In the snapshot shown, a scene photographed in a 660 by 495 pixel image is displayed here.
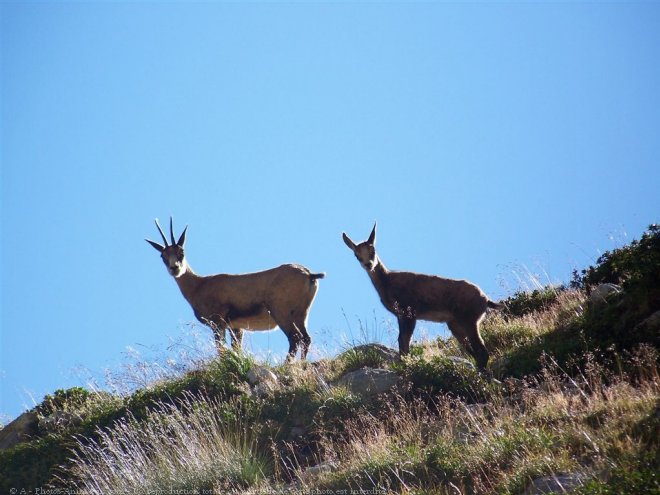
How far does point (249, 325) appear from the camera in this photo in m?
16.5

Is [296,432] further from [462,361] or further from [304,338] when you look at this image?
[304,338]

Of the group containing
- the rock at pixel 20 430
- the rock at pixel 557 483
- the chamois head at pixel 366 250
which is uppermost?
the chamois head at pixel 366 250

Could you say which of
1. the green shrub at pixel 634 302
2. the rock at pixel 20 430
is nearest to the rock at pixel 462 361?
the green shrub at pixel 634 302

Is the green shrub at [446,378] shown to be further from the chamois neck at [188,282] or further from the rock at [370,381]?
the chamois neck at [188,282]

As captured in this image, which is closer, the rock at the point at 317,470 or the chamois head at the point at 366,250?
the rock at the point at 317,470

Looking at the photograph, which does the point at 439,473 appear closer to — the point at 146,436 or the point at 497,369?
the point at 497,369

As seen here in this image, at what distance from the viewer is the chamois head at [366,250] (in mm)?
15164

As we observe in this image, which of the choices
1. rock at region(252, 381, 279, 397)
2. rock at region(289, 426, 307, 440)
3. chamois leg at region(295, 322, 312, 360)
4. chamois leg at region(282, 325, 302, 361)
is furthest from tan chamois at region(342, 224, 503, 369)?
rock at region(289, 426, 307, 440)

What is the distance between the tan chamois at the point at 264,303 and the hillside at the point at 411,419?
8.66 ft

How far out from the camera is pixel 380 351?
13.2m

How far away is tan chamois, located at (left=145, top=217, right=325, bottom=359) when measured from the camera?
16.2 metres

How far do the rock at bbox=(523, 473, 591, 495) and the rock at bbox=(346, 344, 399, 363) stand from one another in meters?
5.51

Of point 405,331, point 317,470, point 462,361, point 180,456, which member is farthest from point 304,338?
point 317,470

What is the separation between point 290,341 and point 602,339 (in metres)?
6.58
